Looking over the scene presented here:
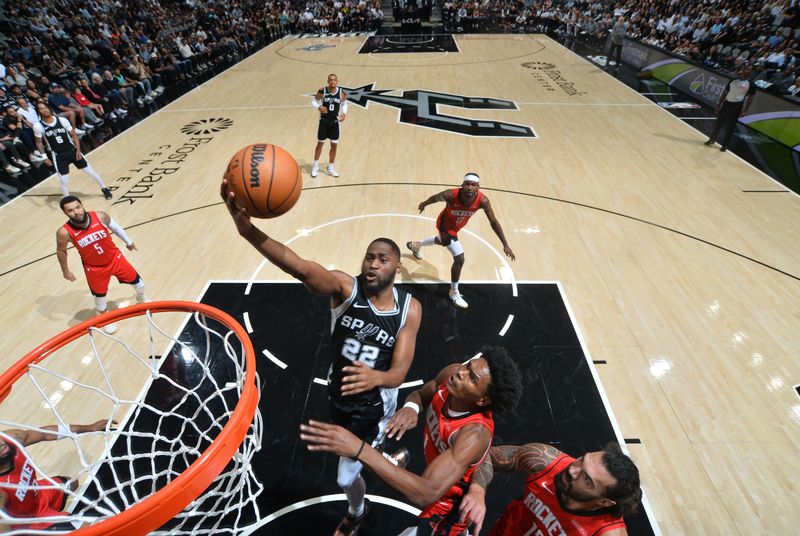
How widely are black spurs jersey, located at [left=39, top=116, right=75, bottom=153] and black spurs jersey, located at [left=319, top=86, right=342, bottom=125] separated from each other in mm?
4004

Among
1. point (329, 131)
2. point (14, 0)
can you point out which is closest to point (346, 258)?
point (329, 131)

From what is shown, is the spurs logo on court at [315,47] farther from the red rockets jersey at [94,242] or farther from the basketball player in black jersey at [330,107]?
the red rockets jersey at [94,242]

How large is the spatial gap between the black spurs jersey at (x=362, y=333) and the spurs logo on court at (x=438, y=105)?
8.01 meters

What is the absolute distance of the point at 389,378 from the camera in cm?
234

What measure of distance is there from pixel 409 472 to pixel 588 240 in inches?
208

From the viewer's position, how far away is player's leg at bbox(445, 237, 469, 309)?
4840 millimetres

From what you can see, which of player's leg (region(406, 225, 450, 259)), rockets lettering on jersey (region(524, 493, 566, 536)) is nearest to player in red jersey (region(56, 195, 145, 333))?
player's leg (region(406, 225, 450, 259))

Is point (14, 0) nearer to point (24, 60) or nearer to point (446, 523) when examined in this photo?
point (24, 60)

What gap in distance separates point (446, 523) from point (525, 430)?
1.44 metres

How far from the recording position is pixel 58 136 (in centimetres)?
661

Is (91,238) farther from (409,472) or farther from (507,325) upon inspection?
(507,325)

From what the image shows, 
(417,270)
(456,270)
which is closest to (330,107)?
(417,270)

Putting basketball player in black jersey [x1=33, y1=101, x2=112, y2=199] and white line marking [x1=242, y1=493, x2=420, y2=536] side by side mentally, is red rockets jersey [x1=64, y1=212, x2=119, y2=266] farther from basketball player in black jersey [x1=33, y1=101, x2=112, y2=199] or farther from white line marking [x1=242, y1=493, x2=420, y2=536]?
basketball player in black jersey [x1=33, y1=101, x2=112, y2=199]

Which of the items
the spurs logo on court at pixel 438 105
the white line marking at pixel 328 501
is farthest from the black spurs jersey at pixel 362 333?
the spurs logo on court at pixel 438 105
